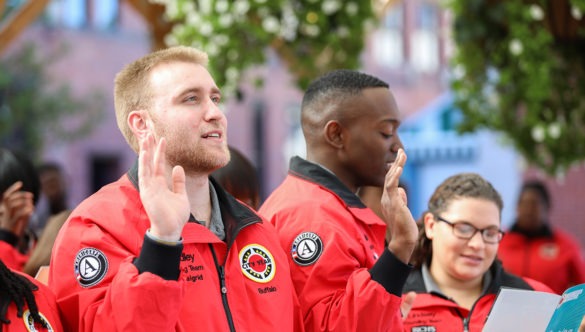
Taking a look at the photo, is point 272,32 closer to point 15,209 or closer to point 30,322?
point 15,209

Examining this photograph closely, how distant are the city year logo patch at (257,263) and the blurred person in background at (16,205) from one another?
4.59 feet

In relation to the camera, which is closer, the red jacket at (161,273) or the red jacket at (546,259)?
the red jacket at (161,273)

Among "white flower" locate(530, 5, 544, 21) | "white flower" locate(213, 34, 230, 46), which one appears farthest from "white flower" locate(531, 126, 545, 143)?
"white flower" locate(213, 34, 230, 46)

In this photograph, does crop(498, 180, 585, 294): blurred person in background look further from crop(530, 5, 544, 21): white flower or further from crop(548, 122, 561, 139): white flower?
crop(530, 5, 544, 21): white flower

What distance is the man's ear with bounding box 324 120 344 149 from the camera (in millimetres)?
3344

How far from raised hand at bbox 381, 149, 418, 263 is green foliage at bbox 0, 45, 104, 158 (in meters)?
13.5

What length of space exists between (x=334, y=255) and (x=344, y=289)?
0.35 feet

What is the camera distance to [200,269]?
8.63 ft

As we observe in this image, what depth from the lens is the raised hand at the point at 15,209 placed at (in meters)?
4.04

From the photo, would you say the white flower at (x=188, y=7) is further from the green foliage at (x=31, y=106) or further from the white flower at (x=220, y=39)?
the green foliage at (x=31, y=106)

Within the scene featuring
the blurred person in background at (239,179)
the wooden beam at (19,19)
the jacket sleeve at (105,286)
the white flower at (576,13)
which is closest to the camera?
the jacket sleeve at (105,286)

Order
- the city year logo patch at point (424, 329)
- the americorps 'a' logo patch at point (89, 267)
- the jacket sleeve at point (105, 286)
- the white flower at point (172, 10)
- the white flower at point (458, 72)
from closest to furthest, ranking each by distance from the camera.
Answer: the jacket sleeve at point (105, 286)
the americorps 'a' logo patch at point (89, 267)
the city year logo patch at point (424, 329)
the white flower at point (172, 10)
the white flower at point (458, 72)

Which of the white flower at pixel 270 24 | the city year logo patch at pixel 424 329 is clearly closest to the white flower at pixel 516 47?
the white flower at pixel 270 24

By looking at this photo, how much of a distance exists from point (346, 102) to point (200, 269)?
3.22ft
